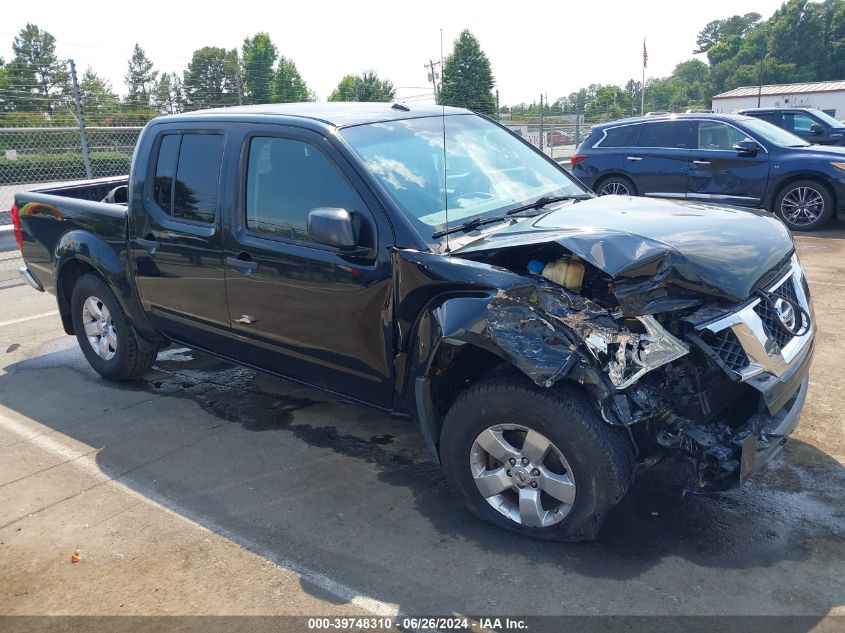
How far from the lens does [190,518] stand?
3.65 m

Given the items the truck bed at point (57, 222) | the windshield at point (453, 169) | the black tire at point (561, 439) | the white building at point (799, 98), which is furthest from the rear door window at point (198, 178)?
the white building at point (799, 98)

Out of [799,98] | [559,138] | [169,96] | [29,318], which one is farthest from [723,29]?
[29,318]

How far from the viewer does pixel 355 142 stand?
12.4ft

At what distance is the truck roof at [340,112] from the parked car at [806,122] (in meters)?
12.1

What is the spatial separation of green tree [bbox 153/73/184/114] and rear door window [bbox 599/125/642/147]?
7643 millimetres

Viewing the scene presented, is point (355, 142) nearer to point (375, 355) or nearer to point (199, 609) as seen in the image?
point (375, 355)

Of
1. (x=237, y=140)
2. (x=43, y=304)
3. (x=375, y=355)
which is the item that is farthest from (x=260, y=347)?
(x=43, y=304)

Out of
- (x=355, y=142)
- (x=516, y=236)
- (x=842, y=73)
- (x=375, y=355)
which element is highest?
(x=842, y=73)

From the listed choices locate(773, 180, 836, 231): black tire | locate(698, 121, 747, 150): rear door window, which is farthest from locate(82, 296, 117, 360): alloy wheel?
locate(773, 180, 836, 231): black tire

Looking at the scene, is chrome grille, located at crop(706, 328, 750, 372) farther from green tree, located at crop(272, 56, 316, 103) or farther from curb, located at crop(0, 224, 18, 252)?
green tree, located at crop(272, 56, 316, 103)

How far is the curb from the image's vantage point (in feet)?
38.0

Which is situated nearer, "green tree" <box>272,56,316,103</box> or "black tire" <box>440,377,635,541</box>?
"black tire" <box>440,377,635,541</box>

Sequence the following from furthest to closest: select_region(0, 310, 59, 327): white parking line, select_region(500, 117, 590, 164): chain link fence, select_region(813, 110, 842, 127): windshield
Answer: select_region(500, 117, 590, 164): chain link fence < select_region(813, 110, 842, 127): windshield < select_region(0, 310, 59, 327): white parking line

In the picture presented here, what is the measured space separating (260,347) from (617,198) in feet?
7.63
